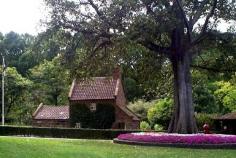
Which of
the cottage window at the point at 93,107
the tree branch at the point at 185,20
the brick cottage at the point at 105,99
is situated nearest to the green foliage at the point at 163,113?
the brick cottage at the point at 105,99

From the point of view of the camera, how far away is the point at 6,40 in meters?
95.6

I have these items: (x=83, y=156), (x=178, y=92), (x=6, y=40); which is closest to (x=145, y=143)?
(x=178, y=92)

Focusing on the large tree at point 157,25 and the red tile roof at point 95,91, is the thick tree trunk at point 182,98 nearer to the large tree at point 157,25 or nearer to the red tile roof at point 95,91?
the large tree at point 157,25

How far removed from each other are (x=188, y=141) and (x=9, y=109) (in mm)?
47111

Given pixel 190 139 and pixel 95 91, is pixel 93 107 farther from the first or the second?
pixel 190 139

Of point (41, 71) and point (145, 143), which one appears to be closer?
point (145, 143)

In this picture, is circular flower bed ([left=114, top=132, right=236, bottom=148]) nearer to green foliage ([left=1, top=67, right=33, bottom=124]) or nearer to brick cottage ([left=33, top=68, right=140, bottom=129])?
brick cottage ([left=33, top=68, right=140, bottom=129])

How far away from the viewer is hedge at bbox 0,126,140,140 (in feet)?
151

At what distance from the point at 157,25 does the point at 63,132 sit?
826 inches

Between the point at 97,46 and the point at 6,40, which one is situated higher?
the point at 6,40

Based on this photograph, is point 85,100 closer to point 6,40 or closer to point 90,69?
point 90,69

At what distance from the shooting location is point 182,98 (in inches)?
1352

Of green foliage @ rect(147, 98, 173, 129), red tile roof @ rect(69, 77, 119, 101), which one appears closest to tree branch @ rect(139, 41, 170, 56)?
green foliage @ rect(147, 98, 173, 129)

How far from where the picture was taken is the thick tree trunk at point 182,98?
33.8 meters
